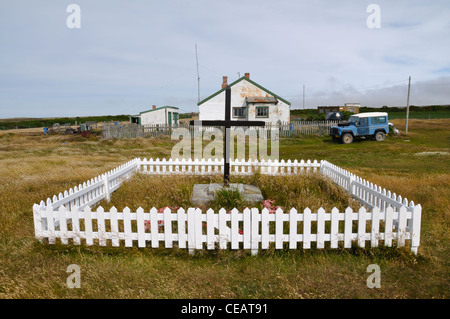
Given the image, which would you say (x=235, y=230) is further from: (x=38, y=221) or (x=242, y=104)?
(x=242, y=104)

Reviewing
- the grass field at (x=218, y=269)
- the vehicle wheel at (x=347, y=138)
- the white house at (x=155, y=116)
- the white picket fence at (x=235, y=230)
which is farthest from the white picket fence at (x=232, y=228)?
the white house at (x=155, y=116)

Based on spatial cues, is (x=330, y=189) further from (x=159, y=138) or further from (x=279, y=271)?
(x=159, y=138)

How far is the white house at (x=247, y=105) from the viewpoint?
2833 centimetres

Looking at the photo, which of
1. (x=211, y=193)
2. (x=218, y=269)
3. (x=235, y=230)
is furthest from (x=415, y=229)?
(x=211, y=193)

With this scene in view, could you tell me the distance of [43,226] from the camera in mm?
5078

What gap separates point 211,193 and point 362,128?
18847mm

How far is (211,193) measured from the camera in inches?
283

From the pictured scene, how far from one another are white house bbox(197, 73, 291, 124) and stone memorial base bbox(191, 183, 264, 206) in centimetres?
2091

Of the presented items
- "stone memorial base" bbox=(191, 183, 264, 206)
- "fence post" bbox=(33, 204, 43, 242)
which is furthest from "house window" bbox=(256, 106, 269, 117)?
"fence post" bbox=(33, 204, 43, 242)

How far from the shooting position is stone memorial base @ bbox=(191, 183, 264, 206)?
22.2 feet

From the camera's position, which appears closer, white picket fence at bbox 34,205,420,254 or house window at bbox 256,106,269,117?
white picket fence at bbox 34,205,420,254

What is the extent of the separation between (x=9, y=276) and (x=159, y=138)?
857 inches

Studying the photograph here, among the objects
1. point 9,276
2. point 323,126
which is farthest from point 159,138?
point 9,276

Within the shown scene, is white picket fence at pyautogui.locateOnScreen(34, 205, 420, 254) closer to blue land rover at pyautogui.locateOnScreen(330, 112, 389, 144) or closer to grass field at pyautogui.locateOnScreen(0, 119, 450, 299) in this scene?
grass field at pyautogui.locateOnScreen(0, 119, 450, 299)
